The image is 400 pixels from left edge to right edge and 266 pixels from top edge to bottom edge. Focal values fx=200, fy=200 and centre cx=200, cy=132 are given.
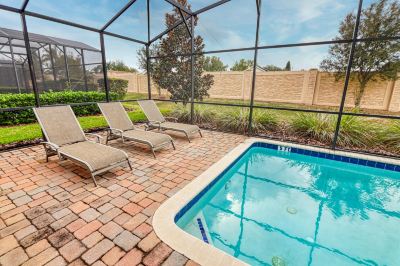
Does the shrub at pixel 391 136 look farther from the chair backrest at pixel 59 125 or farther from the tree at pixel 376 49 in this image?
the chair backrest at pixel 59 125

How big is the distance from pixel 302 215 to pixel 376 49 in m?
10.1

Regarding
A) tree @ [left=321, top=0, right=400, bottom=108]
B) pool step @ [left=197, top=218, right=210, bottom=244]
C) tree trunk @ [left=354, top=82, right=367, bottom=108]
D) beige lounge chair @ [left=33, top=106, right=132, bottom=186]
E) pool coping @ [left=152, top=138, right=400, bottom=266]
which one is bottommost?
pool step @ [left=197, top=218, right=210, bottom=244]

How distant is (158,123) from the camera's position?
5641 mm

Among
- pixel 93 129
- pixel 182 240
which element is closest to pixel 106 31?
pixel 93 129

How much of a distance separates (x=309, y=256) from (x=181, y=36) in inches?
351

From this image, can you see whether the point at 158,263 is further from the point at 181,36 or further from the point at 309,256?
the point at 181,36

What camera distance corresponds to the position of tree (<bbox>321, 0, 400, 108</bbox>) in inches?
349

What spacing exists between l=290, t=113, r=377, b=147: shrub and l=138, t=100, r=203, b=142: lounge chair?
3157 millimetres

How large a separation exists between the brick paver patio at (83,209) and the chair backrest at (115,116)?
1.04 meters

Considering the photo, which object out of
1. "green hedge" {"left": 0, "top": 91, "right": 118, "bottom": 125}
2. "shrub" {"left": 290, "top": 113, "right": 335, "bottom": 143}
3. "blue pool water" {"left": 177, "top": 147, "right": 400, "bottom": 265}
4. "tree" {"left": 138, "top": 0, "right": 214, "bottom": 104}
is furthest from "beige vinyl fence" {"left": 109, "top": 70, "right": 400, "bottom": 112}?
"blue pool water" {"left": 177, "top": 147, "right": 400, "bottom": 265}

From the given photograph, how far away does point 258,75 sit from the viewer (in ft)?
37.0

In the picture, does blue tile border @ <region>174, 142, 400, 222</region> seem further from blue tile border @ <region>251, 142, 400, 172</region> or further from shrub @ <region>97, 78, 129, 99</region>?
shrub @ <region>97, 78, 129, 99</region>

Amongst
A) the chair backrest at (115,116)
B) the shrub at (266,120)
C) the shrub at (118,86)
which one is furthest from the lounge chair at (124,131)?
the shrub at (118,86)

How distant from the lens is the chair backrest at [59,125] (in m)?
3.78
